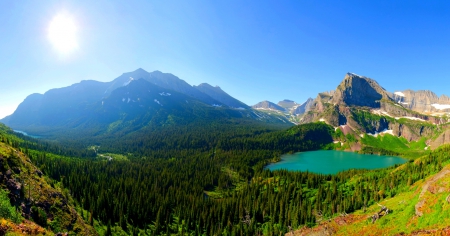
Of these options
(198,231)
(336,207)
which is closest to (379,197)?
(336,207)

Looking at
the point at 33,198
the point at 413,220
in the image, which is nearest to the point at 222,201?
the point at 33,198

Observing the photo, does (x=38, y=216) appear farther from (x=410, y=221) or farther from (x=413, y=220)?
(x=413, y=220)

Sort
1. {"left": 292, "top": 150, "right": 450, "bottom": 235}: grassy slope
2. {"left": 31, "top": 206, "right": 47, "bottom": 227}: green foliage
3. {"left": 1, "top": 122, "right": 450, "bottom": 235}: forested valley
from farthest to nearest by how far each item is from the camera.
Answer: {"left": 1, "top": 122, "right": 450, "bottom": 235}: forested valley < {"left": 31, "top": 206, "right": 47, "bottom": 227}: green foliage < {"left": 292, "top": 150, "right": 450, "bottom": 235}: grassy slope

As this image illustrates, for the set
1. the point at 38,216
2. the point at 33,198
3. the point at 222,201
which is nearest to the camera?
the point at 38,216

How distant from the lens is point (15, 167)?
54094mm

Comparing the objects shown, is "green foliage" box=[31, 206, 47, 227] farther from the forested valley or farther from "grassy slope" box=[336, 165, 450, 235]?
"grassy slope" box=[336, 165, 450, 235]

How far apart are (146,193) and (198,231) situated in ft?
118

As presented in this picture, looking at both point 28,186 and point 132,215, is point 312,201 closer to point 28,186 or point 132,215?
point 132,215

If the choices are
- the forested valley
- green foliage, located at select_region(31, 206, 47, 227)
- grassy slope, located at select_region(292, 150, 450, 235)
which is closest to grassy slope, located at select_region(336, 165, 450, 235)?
grassy slope, located at select_region(292, 150, 450, 235)

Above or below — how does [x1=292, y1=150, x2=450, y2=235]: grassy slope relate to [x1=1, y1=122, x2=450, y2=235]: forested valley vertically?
above

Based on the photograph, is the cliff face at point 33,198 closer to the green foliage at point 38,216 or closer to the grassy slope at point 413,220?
the green foliage at point 38,216

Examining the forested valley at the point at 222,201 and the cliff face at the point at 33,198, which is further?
the forested valley at the point at 222,201

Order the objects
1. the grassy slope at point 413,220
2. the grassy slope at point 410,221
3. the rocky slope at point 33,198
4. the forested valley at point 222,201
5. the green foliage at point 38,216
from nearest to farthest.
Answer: the grassy slope at point 410,221 < the grassy slope at point 413,220 < the rocky slope at point 33,198 < the green foliage at point 38,216 < the forested valley at point 222,201

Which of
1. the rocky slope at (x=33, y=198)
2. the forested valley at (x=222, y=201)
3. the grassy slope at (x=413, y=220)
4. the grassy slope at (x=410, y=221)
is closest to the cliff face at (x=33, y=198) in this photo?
the rocky slope at (x=33, y=198)
